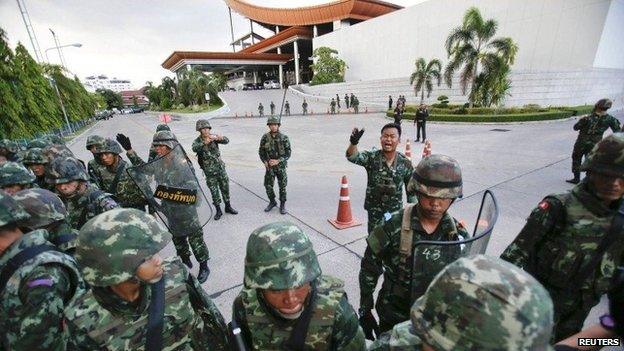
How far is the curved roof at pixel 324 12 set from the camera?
1714 inches

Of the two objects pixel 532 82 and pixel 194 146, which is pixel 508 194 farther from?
pixel 532 82

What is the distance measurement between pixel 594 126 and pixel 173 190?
7.05 metres

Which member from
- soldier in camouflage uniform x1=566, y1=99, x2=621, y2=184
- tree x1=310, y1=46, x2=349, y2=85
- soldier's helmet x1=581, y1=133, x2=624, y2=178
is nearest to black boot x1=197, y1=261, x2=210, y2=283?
soldier's helmet x1=581, y1=133, x2=624, y2=178

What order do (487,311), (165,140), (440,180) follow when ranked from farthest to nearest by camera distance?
(165,140)
(440,180)
(487,311)

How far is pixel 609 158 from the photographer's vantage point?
157 centimetres

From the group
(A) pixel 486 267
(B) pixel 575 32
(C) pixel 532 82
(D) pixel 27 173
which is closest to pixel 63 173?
(D) pixel 27 173

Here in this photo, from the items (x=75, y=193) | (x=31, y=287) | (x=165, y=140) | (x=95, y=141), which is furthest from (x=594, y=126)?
(x=95, y=141)

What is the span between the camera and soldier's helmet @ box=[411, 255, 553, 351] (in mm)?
747

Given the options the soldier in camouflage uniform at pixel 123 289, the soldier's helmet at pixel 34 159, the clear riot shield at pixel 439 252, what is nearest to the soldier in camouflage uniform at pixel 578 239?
the clear riot shield at pixel 439 252

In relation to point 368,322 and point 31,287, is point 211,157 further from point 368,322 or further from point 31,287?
point 368,322

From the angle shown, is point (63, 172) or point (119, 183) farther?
point (119, 183)

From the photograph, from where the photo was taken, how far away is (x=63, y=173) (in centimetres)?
253

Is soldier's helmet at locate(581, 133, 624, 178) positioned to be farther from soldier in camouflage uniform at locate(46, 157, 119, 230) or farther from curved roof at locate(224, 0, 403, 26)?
curved roof at locate(224, 0, 403, 26)

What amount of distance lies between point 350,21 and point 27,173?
50796 millimetres
